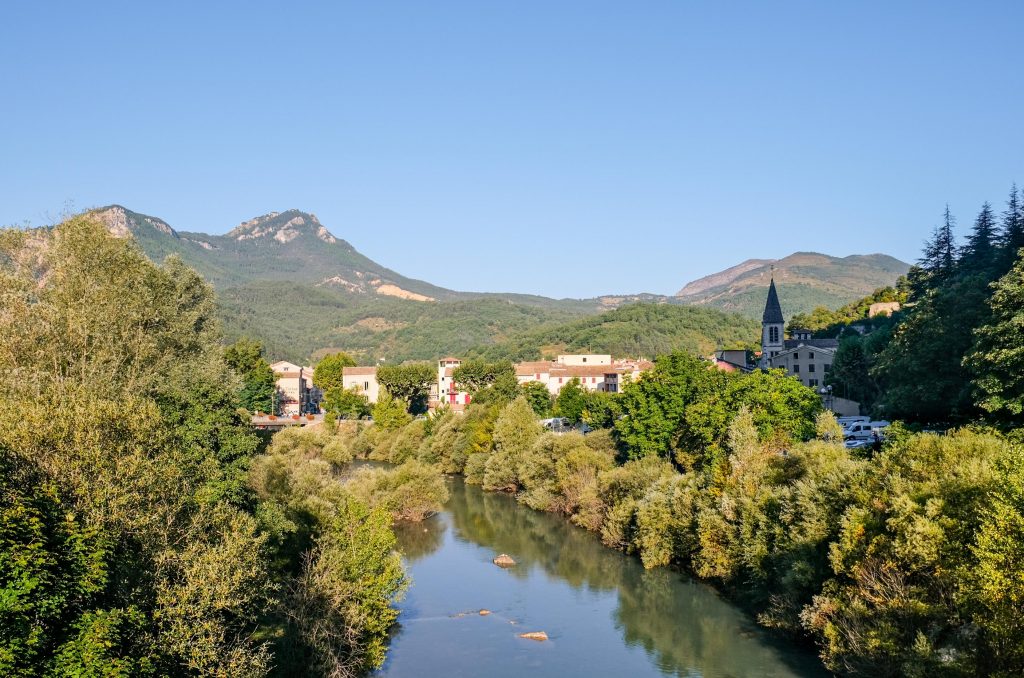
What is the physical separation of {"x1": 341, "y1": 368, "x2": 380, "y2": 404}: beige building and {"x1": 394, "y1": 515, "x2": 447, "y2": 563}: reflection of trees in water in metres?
68.0

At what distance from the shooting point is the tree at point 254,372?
289ft

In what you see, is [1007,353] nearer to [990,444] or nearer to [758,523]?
[990,444]

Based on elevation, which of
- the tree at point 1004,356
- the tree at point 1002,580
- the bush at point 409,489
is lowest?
the bush at point 409,489

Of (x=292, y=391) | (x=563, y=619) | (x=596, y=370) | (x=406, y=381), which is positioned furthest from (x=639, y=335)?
(x=563, y=619)

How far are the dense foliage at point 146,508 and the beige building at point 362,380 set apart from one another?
79.4m

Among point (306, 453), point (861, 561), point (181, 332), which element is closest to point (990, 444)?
point (861, 561)

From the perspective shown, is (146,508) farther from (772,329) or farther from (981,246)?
(772,329)

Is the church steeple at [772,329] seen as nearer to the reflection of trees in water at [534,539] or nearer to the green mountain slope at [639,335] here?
the reflection of trees in water at [534,539]

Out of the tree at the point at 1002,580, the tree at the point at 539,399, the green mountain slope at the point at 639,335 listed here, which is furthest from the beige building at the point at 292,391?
the tree at the point at 1002,580

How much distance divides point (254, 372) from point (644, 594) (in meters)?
65.9

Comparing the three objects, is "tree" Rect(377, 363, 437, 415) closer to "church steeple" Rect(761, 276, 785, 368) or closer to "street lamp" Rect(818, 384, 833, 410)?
"church steeple" Rect(761, 276, 785, 368)

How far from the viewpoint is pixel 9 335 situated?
84.2 feet

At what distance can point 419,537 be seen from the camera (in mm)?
49500

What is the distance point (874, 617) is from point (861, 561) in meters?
1.82
